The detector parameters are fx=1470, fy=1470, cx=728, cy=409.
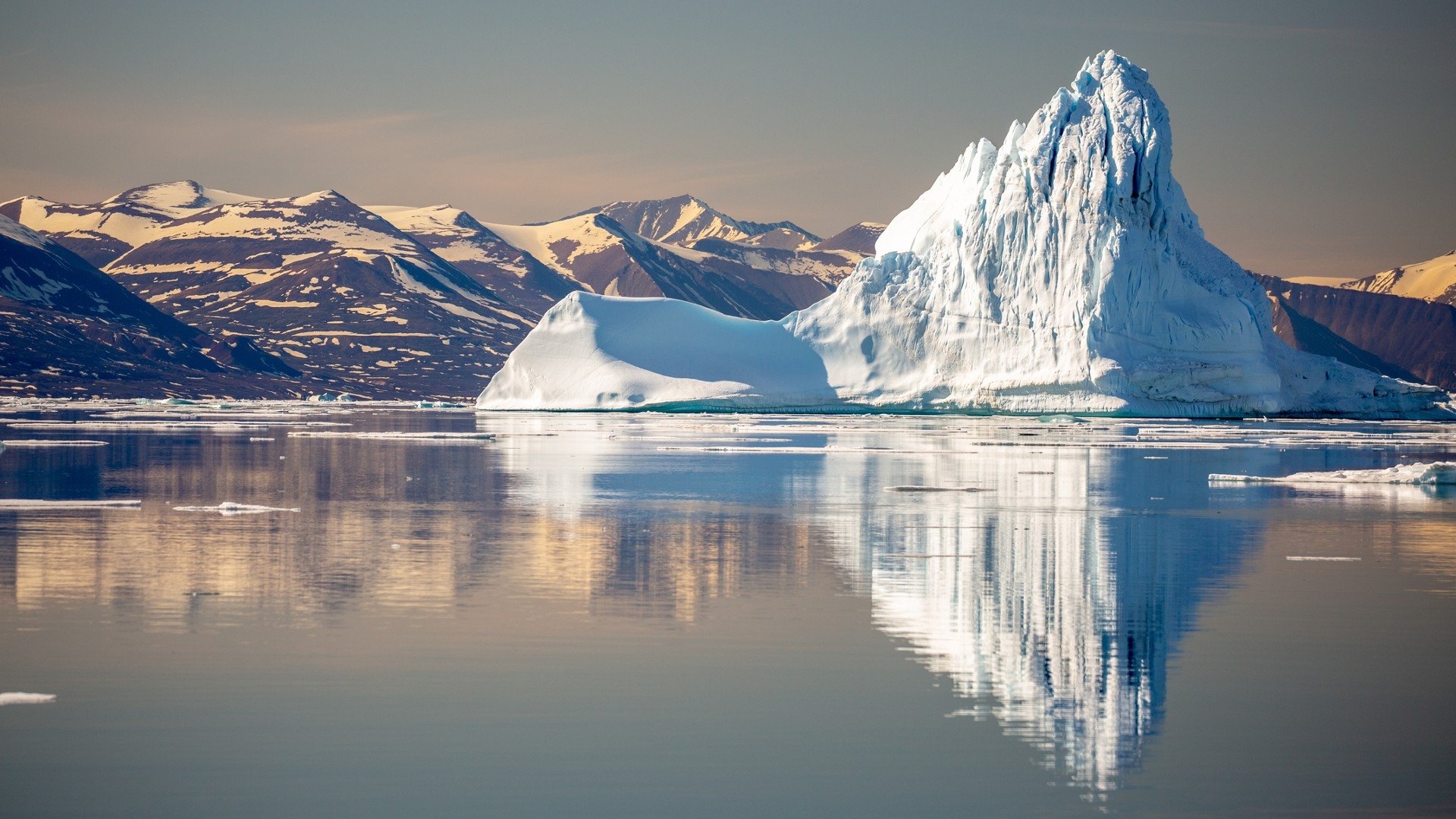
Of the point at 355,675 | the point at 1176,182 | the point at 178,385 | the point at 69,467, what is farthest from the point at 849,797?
the point at 178,385

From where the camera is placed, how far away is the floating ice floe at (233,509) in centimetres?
1838

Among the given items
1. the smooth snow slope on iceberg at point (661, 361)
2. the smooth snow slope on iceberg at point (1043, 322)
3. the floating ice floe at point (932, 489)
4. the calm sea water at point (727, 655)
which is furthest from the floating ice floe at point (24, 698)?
the smooth snow slope on iceberg at point (661, 361)

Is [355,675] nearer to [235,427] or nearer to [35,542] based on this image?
[35,542]

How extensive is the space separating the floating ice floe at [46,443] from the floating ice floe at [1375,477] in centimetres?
2546

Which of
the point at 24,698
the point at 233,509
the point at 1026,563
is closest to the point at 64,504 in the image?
the point at 233,509

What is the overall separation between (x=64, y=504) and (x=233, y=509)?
7.68 ft

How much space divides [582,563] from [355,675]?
504cm

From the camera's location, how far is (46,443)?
35219mm

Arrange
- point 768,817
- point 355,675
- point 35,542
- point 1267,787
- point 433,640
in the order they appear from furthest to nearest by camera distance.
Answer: point 35,542, point 433,640, point 355,675, point 1267,787, point 768,817

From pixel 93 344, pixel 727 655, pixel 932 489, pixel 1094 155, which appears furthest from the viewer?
pixel 93 344

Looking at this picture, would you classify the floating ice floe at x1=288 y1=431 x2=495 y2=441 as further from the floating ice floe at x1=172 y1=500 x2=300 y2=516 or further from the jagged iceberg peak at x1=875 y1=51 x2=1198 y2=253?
the jagged iceberg peak at x1=875 y1=51 x2=1198 y2=253

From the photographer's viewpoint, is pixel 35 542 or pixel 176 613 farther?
pixel 35 542

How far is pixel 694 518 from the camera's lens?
18.1 m

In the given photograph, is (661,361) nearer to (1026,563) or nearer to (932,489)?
(932,489)
